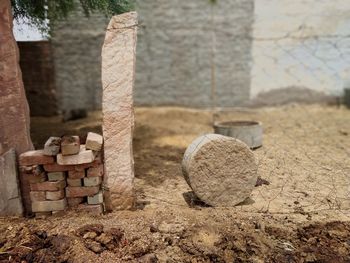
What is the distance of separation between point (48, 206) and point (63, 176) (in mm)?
307

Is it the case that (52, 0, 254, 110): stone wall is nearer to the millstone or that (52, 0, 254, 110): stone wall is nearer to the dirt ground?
the dirt ground

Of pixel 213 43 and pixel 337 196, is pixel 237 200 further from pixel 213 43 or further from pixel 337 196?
pixel 213 43

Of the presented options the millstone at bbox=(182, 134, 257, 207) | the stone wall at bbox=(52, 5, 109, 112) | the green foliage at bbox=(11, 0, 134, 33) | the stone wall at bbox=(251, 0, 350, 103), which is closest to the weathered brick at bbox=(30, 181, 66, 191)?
the millstone at bbox=(182, 134, 257, 207)

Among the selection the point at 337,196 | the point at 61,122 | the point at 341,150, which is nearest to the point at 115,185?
the point at 337,196

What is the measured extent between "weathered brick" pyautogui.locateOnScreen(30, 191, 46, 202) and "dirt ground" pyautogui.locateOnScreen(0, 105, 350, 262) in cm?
20

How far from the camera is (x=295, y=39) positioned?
7992mm

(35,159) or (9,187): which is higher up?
(35,159)

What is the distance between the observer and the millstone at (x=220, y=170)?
3.50 meters

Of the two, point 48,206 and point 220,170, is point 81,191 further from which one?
point 220,170

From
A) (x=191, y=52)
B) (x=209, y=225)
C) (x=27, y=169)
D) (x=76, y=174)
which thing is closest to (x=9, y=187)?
(x=27, y=169)

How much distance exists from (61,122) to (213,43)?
346 cm

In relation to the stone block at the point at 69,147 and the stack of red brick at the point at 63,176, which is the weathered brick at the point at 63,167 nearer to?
the stack of red brick at the point at 63,176

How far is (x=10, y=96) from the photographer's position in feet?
10.7

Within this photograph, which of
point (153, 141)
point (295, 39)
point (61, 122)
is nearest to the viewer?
point (153, 141)
